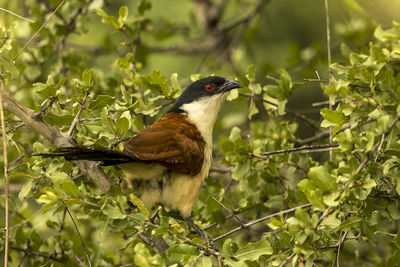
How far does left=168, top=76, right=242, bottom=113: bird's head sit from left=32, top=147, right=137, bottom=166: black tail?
3.17ft

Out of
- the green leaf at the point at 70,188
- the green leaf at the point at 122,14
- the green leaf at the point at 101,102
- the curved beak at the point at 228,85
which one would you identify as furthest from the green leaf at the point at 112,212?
the green leaf at the point at 122,14

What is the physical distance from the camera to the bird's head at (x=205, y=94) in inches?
125

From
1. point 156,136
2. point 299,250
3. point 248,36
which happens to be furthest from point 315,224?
point 248,36

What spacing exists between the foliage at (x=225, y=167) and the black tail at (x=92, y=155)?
4.5 inches

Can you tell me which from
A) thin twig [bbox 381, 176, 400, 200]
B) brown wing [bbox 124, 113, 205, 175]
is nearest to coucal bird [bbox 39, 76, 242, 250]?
brown wing [bbox 124, 113, 205, 175]

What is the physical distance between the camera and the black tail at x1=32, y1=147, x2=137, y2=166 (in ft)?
6.50

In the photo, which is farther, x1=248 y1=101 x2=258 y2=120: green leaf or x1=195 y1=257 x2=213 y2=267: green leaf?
x1=248 y1=101 x2=258 y2=120: green leaf

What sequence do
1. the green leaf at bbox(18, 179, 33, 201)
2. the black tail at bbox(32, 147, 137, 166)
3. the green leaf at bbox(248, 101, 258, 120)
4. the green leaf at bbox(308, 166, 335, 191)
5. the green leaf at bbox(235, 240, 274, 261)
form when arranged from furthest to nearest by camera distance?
1. the green leaf at bbox(248, 101, 258, 120)
2. the green leaf at bbox(18, 179, 33, 201)
3. the green leaf at bbox(235, 240, 274, 261)
4. the black tail at bbox(32, 147, 137, 166)
5. the green leaf at bbox(308, 166, 335, 191)

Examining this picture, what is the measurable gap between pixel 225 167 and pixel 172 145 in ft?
3.21

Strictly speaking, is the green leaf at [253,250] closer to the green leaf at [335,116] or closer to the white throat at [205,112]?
the green leaf at [335,116]

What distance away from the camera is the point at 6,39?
2322 millimetres

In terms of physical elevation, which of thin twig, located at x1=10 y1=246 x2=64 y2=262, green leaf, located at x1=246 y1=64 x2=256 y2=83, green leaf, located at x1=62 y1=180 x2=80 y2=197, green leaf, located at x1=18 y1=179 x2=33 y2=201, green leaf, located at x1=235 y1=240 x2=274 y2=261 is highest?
green leaf, located at x1=62 y1=180 x2=80 y2=197

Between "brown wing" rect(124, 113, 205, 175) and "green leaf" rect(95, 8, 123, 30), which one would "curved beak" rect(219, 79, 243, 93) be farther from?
"green leaf" rect(95, 8, 123, 30)

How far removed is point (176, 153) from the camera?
8.43ft
